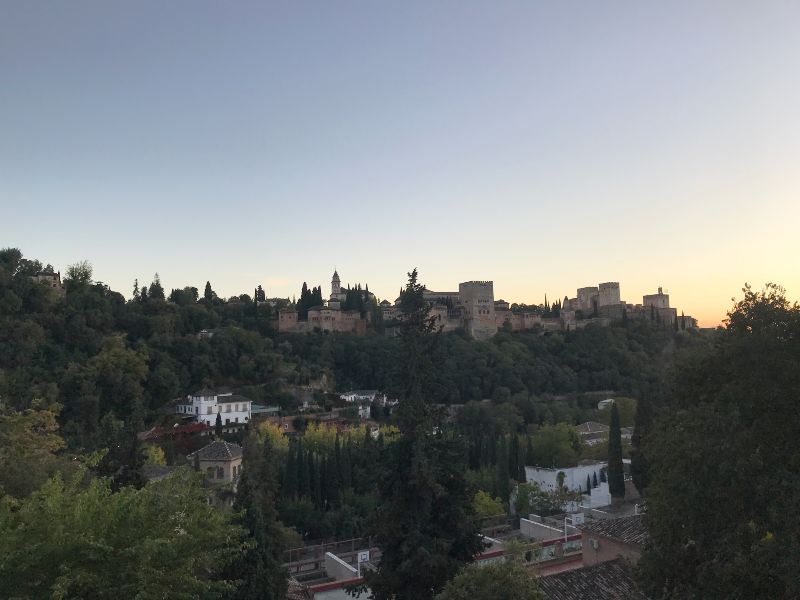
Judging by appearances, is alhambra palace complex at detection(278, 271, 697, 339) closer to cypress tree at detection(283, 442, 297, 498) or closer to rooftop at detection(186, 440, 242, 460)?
rooftop at detection(186, 440, 242, 460)

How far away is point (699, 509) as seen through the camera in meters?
7.67

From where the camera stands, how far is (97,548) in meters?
6.72

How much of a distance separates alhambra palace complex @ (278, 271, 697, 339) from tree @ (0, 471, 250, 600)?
6562 centimetres

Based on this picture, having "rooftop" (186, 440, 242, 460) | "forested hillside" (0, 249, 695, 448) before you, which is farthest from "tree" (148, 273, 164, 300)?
"rooftop" (186, 440, 242, 460)

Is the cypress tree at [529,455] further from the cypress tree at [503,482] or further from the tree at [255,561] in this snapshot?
the tree at [255,561]

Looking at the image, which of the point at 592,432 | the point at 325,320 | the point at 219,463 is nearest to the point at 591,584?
the point at 219,463

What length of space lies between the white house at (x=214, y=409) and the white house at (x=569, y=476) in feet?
69.1

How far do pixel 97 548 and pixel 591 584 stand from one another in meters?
9.88

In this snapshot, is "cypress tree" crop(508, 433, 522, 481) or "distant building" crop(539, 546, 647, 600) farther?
"cypress tree" crop(508, 433, 522, 481)

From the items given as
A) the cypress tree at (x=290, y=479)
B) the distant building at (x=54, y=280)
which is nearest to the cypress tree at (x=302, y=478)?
the cypress tree at (x=290, y=479)

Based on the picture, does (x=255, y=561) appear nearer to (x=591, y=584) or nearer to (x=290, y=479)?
(x=591, y=584)

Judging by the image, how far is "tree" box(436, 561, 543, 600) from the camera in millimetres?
9297

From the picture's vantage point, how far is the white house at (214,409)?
46.2 m

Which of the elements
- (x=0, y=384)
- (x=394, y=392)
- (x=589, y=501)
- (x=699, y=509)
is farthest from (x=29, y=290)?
(x=699, y=509)
